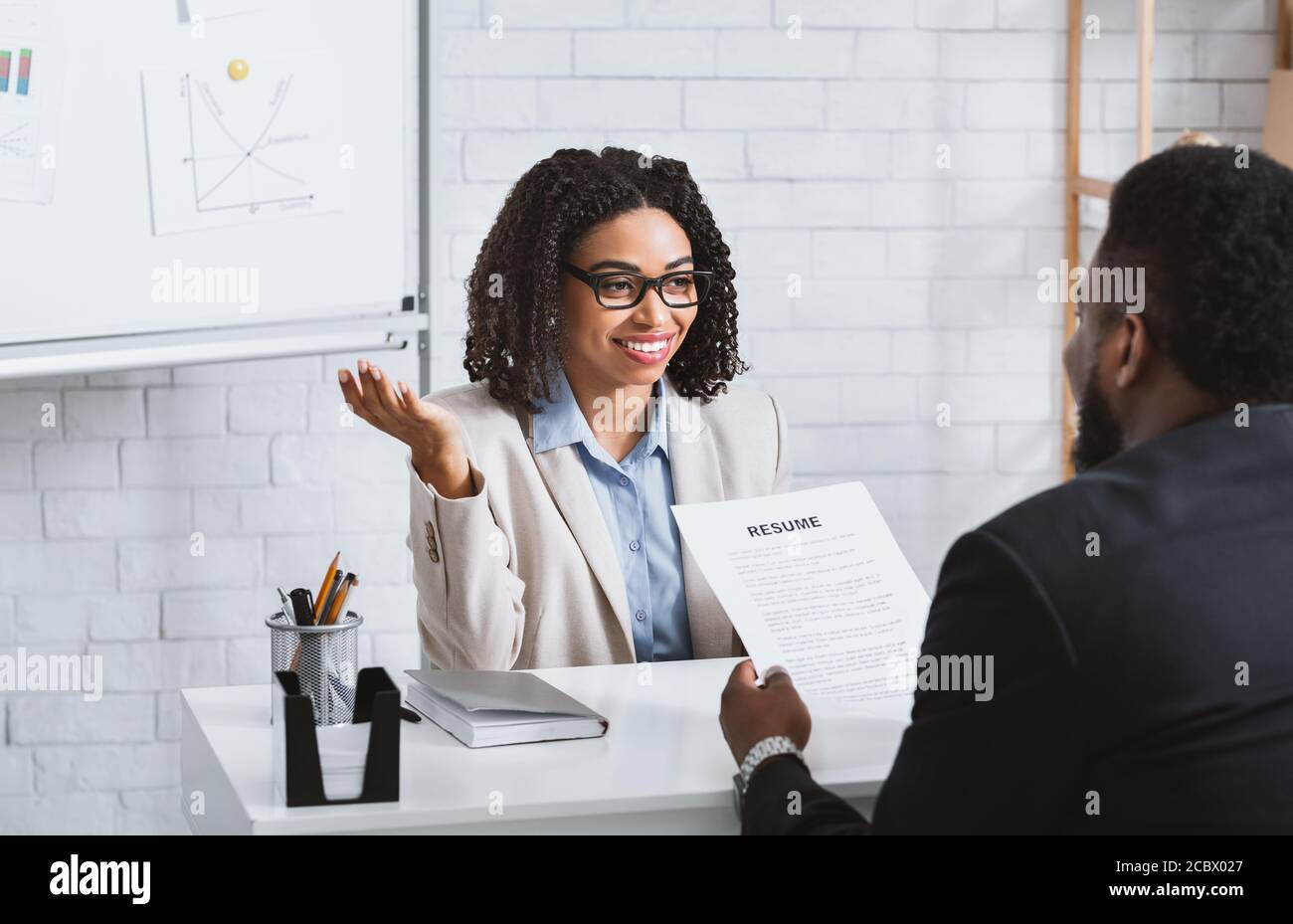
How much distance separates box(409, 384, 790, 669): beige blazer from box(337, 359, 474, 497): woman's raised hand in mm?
20

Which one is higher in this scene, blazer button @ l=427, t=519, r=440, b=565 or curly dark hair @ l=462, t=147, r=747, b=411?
curly dark hair @ l=462, t=147, r=747, b=411

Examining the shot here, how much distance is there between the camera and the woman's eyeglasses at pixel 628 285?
189 centimetres

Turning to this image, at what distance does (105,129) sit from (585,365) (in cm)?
85

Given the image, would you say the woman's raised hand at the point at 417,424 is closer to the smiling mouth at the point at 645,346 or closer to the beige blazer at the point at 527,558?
the beige blazer at the point at 527,558

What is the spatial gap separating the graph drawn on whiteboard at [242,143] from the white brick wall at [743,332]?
216 mm

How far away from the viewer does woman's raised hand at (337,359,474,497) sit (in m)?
1.46

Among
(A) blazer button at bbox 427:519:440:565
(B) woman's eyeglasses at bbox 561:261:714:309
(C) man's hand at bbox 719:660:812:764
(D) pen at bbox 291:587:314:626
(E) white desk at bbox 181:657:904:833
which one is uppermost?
(B) woman's eyeglasses at bbox 561:261:714:309

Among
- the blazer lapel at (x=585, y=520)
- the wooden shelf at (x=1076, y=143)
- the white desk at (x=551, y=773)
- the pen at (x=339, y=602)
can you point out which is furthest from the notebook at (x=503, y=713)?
the wooden shelf at (x=1076, y=143)

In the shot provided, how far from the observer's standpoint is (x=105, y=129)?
6.95 feet

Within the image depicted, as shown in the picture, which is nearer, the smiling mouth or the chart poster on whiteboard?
the smiling mouth

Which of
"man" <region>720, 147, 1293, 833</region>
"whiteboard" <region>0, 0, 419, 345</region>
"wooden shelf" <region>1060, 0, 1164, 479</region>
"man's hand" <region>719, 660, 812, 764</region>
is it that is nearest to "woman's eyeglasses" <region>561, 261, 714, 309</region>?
"whiteboard" <region>0, 0, 419, 345</region>

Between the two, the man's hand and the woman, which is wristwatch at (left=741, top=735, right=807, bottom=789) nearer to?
the man's hand
